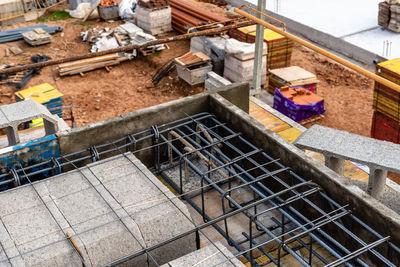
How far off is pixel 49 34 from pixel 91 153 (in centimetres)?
2176

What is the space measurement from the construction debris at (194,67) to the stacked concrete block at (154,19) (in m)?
6.17

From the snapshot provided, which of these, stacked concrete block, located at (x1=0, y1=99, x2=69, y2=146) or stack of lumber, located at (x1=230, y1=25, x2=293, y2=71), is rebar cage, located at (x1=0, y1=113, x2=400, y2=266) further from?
stack of lumber, located at (x1=230, y1=25, x2=293, y2=71)

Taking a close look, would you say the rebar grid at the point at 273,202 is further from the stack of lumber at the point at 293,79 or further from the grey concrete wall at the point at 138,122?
the stack of lumber at the point at 293,79

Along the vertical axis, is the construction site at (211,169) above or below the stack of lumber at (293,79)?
above

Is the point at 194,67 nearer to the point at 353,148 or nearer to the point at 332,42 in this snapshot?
the point at 332,42

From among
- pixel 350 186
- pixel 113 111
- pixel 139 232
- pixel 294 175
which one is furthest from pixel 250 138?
pixel 113 111

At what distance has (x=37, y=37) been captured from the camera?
99.2 ft

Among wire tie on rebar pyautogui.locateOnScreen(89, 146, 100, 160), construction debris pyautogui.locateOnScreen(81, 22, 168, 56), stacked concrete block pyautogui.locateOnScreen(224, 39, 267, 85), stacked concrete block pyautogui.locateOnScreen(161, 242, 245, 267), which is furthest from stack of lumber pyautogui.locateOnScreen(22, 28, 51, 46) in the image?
stacked concrete block pyautogui.locateOnScreen(161, 242, 245, 267)

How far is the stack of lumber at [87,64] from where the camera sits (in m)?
26.5

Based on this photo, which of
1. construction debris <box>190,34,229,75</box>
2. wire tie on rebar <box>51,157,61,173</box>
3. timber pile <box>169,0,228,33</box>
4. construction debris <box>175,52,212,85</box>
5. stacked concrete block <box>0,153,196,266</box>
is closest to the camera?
stacked concrete block <box>0,153,196,266</box>

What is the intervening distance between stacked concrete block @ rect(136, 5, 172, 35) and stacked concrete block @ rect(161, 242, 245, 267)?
23686 mm

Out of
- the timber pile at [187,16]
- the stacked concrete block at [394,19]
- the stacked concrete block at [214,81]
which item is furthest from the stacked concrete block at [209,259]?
the stacked concrete block at [394,19]

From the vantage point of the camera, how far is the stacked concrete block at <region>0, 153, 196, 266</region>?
820cm

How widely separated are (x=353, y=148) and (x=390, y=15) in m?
19.5
